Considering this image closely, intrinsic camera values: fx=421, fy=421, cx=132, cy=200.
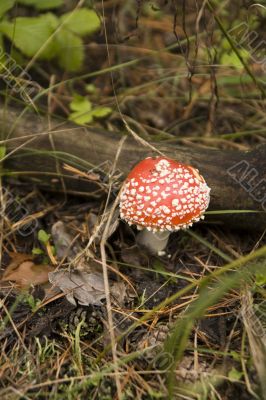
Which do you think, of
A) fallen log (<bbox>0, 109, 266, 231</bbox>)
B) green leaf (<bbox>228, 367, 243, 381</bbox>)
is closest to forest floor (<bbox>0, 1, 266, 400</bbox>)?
green leaf (<bbox>228, 367, 243, 381</bbox>)

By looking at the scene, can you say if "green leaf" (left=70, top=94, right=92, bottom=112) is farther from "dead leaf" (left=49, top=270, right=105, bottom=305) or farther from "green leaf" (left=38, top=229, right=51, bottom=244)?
"dead leaf" (left=49, top=270, right=105, bottom=305)

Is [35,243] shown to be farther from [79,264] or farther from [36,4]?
[36,4]

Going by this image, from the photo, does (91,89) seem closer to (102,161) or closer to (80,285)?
(102,161)

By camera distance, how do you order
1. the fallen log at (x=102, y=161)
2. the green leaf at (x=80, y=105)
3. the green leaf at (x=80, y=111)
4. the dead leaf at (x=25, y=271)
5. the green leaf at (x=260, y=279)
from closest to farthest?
1. the green leaf at (x=260, y=279)
2. the dead leaf at (x=25, y=271)
3. the fallen log at (x=102, y=161)
4. the green leaf at (x=80, y=111)
5. the green leaf at (x=80, y=105)

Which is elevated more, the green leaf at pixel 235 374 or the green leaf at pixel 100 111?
the green leaf at pixel 100 111

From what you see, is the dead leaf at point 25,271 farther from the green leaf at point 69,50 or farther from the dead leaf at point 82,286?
the green leaf at point 69,50

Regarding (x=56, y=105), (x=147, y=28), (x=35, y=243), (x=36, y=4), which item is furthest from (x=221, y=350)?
(x=147, y=28)

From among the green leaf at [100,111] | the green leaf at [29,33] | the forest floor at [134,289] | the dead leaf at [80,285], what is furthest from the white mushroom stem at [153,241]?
the green leaf at [29,33]
